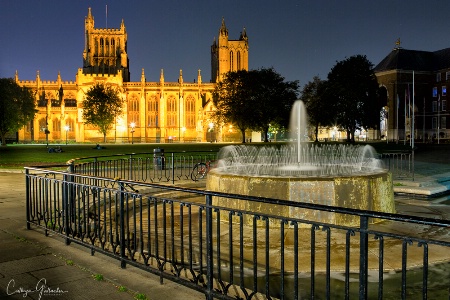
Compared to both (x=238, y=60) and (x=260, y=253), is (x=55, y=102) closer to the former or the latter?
(x=238, y=60)

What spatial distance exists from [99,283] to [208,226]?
1690 mm

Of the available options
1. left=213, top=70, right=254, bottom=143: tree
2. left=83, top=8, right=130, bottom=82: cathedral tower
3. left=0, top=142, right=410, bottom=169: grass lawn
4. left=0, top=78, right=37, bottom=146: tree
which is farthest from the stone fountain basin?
left=83, top=8, right=130, bottom=82: cathedral tower

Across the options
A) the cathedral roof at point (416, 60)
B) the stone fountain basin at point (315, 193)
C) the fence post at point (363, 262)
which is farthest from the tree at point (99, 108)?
the fence post at point (363, 262)

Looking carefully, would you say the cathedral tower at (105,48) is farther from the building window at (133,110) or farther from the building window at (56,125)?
the building window at (56,125)

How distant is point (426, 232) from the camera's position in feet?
28.6

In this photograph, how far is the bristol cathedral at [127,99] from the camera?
101m

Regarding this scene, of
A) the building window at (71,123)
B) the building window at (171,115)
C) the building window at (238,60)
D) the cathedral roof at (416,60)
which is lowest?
the building window at (71,123)

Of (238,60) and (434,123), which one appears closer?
(434,123)

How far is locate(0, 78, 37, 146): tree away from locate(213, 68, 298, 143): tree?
3545cm

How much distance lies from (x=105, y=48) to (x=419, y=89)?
80.8m

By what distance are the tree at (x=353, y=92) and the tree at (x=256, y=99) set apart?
7.23 m

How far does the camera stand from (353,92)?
186 feet

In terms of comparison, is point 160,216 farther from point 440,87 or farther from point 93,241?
point 440,87
